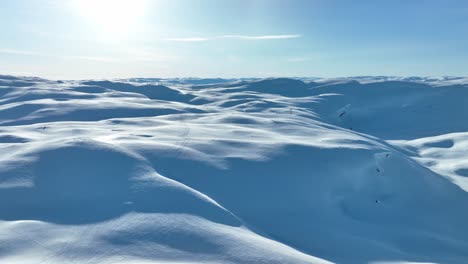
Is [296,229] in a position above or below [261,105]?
below

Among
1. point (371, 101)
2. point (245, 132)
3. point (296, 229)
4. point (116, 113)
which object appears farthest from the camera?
point (371, 101)

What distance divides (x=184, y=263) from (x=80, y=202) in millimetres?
Result: 3251

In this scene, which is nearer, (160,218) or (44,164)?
(160,218)

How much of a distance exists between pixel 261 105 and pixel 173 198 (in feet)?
112

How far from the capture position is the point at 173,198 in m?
7.83

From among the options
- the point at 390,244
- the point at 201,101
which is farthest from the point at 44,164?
the point at 201,101

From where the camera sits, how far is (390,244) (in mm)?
8250

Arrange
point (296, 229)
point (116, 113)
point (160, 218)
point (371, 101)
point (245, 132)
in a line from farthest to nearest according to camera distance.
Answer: point (371, 101) → point (116, 113) → point (245, 132) → point (296, 229) → point (160, 218)

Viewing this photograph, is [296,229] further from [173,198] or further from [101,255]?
[101,255]

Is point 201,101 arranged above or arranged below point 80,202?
above

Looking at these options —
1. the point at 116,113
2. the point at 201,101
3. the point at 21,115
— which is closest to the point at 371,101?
the point at 201,101

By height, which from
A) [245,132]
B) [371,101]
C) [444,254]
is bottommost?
[444,254]

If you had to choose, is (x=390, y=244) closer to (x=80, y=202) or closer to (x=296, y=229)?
(x=296, y=229)

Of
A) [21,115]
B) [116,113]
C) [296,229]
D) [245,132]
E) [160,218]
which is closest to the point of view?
[160,218]
